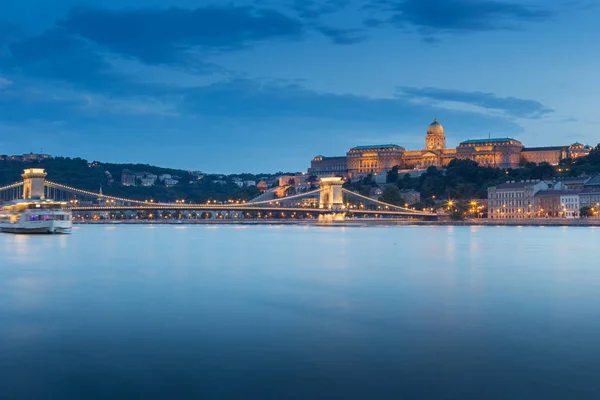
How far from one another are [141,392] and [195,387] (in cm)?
42

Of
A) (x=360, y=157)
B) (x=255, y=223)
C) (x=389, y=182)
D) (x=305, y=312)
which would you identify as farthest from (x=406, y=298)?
(x=360, y=157)

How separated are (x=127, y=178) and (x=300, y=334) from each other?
106 meters

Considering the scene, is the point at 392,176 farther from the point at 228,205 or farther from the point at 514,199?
the point at 228,205

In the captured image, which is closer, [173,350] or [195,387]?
[195,387]

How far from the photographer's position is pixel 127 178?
112m

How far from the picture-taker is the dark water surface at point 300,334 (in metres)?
6.50

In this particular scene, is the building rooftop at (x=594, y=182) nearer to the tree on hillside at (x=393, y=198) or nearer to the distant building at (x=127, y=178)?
the tree on hillside at (x=393, y=198)

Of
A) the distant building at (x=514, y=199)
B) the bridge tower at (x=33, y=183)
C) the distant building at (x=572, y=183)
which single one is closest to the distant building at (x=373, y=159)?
the distant building at (x=572, y=183)

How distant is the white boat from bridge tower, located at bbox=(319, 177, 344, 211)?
85.9 feet

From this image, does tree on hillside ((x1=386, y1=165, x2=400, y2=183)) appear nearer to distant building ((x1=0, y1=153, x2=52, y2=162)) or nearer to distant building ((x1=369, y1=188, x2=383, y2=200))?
distant building ((x1=369, y1=188, x2=383, y2=200))

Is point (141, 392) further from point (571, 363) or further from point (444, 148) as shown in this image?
point (444, 148)

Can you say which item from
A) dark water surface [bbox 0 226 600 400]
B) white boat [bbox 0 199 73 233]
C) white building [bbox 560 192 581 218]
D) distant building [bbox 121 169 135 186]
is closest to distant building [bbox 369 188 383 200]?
white building [bbox 560 192 581 218]

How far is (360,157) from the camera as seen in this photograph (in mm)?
100438

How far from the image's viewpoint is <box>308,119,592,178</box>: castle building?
3492 inches
